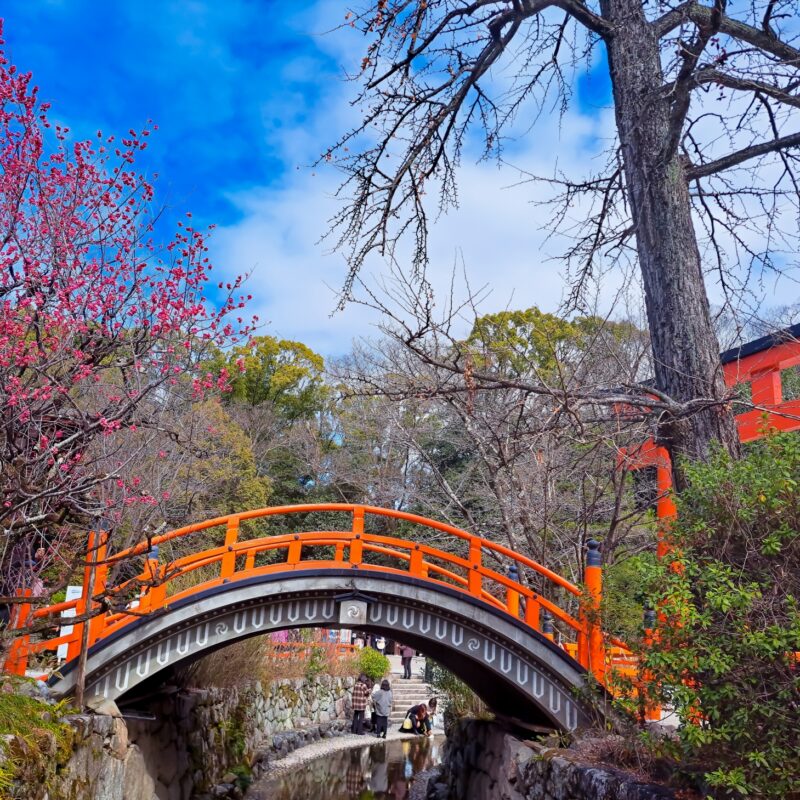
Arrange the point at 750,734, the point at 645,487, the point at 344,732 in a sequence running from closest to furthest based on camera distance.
Result: the point at 750,734 < the point at 645,487 < the point at 344,732

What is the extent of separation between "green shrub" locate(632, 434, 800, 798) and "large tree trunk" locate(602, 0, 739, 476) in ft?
2.99

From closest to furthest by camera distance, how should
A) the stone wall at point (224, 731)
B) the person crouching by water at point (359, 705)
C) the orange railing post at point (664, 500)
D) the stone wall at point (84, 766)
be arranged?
the stone wall at point (84, 766), the orange railing post at point (664, 500), the stone wall at point (224, 731), the person crouching by water at point (359, 705)

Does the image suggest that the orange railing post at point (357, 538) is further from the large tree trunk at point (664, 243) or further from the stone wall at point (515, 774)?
the large tree trunk at point (664, 243)

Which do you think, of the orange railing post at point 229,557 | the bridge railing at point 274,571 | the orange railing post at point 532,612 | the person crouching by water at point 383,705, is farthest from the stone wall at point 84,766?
the person crouching by water at point 383,705

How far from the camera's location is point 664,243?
23.3 ft

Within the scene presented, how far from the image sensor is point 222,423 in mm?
21641

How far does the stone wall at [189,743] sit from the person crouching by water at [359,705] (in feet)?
1.66

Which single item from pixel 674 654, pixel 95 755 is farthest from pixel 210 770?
pixel 674 654

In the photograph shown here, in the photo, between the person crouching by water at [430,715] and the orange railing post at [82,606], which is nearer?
the orange railing post at [82,606]

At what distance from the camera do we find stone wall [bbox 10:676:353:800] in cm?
685

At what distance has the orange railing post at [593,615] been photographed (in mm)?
8195

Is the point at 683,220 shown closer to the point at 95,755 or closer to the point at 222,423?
the point at 95,755

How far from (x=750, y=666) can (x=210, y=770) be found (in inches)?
380

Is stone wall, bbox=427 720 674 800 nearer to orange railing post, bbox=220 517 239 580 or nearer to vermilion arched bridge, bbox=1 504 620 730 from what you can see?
vermilion arched bridge, bbox=1 504 620 730
